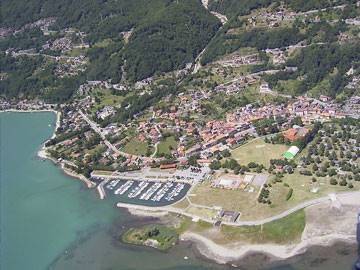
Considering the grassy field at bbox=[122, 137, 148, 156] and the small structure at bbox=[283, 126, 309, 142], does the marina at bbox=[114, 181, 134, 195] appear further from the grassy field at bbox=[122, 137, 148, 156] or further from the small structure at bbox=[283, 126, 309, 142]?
the small structure at bbox=[283, 126, 309, 142]

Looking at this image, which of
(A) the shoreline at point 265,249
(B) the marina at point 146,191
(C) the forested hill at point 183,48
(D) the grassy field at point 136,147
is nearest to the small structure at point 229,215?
(A) the shoreline at point 265,249

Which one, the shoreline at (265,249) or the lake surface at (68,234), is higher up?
the shoreline at (265,249)

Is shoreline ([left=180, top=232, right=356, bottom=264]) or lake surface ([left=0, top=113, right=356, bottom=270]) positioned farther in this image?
shoreline ([left=180, top=232, right=356, bottom=264])

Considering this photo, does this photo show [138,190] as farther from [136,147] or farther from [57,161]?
[57,161]

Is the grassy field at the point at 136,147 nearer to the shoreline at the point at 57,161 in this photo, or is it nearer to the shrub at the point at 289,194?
the shoreline at the point at 57,161

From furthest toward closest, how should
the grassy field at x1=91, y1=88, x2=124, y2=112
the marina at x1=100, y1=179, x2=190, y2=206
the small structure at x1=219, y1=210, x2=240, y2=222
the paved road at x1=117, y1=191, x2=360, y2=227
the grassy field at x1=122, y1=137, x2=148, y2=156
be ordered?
1. the grassy field at x1=91, y1=88, x2=124, y2=112
2. the grassy field at x1=122, y1=137, x2=148, y2=156
3. the marina at x1=100, y1=179, x2=190, y2=206
4. the small structure at x1=219, y1=210, x2=240, y2=222
5. the paved road at x1=117, y1=191, x2=360, y2=227

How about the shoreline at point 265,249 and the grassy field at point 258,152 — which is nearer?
the shoreline at point 265,249

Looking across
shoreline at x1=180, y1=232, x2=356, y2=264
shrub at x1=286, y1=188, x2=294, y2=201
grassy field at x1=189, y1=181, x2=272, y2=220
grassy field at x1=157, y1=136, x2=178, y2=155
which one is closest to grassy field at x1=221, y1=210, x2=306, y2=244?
shoreline at x1=180, y1=232, x2=356, y2=264
